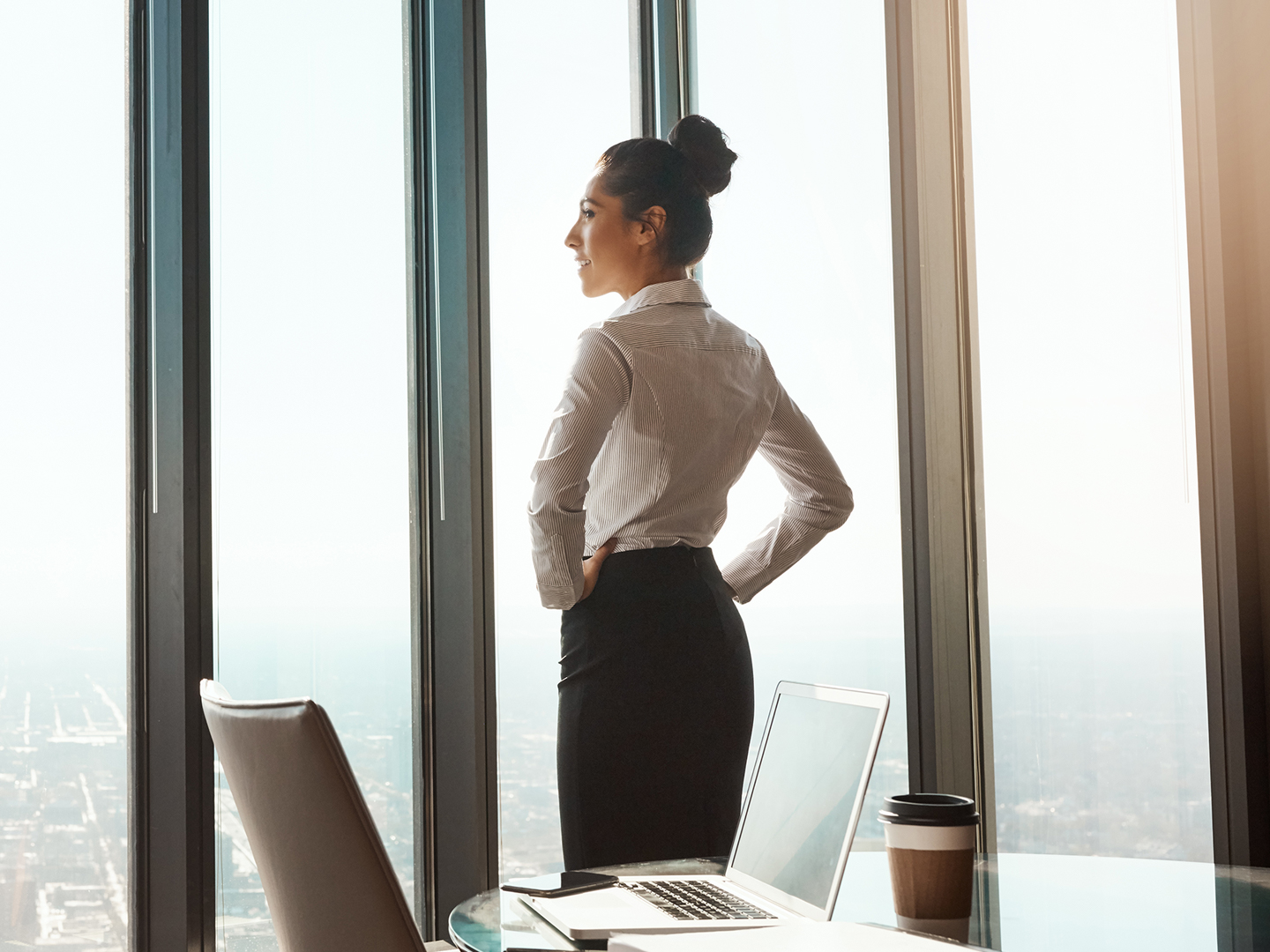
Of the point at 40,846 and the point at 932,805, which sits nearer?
the point at 932,805

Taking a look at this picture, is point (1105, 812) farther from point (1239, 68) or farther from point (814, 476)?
point (1239, 68)

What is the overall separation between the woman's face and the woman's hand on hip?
1.42 ft

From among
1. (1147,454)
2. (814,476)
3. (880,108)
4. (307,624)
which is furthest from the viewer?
(880,108)

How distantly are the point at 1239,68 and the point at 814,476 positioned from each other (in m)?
1.10

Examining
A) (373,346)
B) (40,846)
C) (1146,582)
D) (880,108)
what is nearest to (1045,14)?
(880,108)

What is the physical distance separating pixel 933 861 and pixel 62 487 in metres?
1.80

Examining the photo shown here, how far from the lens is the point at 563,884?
1.21 meters

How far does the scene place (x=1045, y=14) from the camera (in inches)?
104

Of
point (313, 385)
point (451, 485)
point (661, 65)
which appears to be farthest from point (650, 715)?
point (661, 65)

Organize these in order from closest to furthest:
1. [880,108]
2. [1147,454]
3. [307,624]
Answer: [1147,454], [307,624], [880,108]

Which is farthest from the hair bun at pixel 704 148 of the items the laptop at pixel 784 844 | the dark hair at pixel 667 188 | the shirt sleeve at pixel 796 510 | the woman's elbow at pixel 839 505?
the laptop at pixel 784 844

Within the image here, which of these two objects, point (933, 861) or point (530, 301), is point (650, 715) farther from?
point (530, 301)

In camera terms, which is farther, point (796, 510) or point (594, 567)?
point (796, 510)

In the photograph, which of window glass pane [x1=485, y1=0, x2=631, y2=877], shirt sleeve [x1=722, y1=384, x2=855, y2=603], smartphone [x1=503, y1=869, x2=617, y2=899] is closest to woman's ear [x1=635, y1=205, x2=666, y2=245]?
shirt sleeve [x1=722, y1=384, x2=855, y2=603]
